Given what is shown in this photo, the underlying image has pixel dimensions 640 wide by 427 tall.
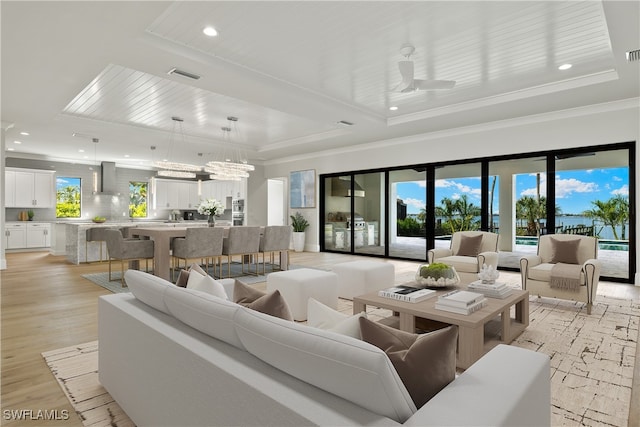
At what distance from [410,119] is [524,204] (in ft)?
8.08

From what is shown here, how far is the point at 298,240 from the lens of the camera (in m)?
9.65

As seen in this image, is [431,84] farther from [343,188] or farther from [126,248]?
[343,188]

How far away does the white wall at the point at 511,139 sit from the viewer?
5.20 meters

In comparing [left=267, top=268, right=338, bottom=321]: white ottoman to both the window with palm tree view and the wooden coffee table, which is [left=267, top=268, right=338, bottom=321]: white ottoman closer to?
the wooden coffee table

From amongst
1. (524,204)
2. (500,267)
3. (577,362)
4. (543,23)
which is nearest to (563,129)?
(524,204)

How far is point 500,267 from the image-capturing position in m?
6.45

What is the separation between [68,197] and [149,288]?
35.5 ft

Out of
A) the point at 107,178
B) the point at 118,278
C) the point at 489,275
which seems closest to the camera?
the point at 489,275

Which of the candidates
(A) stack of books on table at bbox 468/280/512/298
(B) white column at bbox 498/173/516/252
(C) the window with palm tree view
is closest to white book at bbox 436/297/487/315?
(A) stack of books on table at bbox 468/280/512/298

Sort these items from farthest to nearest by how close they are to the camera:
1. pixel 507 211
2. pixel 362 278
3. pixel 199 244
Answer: pixel 507 211
pixel 199 244
pixel 362 278

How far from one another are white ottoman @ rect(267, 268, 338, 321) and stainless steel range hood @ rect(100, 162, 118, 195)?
29.2 ft

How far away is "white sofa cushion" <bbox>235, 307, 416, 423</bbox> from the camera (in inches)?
35.4

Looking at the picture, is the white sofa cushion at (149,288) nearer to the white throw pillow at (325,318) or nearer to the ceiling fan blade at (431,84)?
the white throw pillow at (325,318)

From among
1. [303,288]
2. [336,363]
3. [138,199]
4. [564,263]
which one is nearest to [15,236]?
[138,199]
